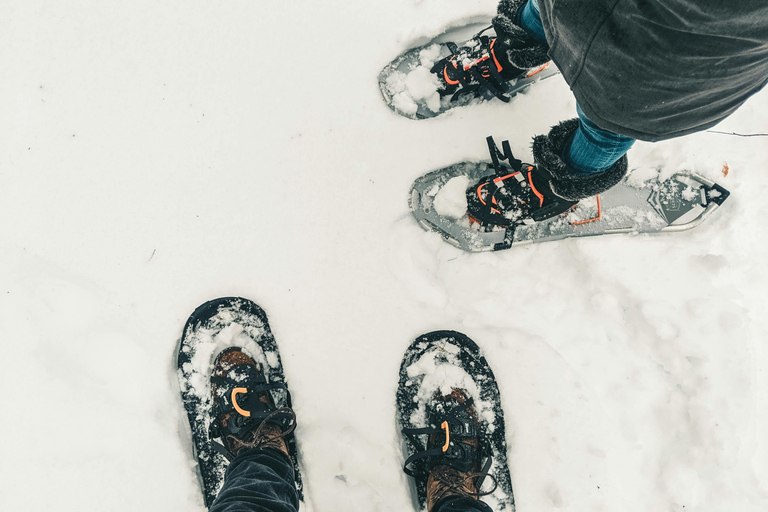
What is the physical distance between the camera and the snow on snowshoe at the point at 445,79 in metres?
1.63

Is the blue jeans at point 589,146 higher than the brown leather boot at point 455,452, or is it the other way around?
the blue jeans at point 589,146

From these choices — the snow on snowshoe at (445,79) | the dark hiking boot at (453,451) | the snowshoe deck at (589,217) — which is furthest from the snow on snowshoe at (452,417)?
the snow on snowshoe at (445,79)

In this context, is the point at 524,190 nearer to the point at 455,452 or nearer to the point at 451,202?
the point at 451,202

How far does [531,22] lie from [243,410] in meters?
1.64

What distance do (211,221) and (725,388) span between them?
2.01 m

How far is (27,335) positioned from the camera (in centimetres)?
162

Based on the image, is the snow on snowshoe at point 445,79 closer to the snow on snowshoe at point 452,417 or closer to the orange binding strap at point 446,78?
the orange binding strap at point 446,78

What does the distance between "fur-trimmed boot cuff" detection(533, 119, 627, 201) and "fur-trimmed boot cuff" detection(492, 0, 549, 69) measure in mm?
305

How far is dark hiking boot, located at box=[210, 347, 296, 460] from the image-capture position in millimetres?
1543

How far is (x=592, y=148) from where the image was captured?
3.79ft

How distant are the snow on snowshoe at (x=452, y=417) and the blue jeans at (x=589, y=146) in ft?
2.44

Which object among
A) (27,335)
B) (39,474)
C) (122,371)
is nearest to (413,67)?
(122,371)

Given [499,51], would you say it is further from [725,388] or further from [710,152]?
[725,388]

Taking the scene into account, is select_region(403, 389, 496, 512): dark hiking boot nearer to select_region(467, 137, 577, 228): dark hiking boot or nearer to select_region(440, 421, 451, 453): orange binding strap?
select_region(440, 421, 451, 453): orange binding strap
